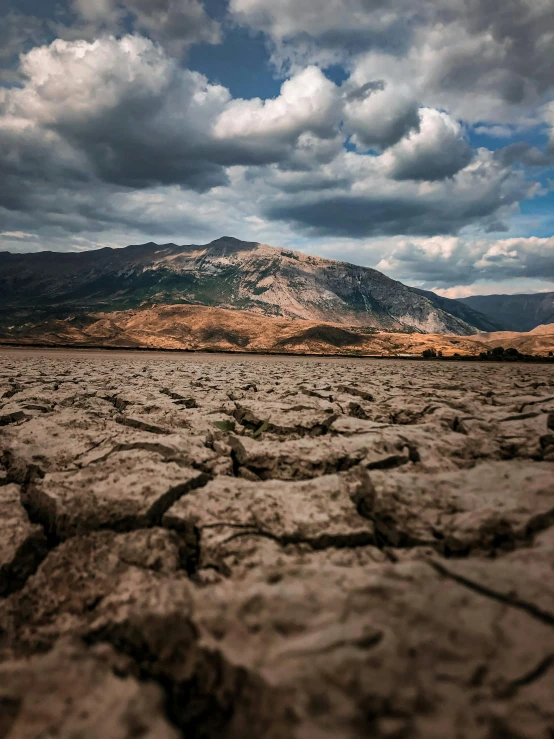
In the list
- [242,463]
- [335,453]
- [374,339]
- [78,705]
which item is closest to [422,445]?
[335,453]

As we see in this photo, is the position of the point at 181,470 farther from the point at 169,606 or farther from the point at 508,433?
the point at 508,433

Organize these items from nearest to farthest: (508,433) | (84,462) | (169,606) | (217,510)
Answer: (169,606) → (217,510) → (84,462) → (508,433)

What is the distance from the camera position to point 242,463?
2.46m

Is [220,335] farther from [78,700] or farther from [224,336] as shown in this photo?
[78,700]

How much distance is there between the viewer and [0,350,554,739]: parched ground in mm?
875

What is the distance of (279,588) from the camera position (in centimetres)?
121

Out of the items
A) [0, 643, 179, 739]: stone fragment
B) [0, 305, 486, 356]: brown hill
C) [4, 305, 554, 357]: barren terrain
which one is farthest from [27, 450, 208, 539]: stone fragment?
[0, 305, 486, 356]: brown hill

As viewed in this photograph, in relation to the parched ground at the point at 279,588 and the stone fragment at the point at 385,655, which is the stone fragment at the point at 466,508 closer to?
the parched ground at the point at 279,588

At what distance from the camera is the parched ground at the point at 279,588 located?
0.87 meters

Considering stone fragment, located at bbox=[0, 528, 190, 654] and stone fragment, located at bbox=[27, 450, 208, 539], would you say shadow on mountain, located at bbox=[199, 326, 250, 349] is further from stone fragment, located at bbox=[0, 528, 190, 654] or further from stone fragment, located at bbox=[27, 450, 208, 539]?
stone fragment, located at bbox=[0, 528, 190, 654]

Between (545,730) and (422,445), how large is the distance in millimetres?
1800

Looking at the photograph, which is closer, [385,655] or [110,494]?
[385,655]

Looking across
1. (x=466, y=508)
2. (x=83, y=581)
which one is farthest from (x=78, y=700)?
(x=466, y=508)

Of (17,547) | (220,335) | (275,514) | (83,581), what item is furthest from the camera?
(220,335)
